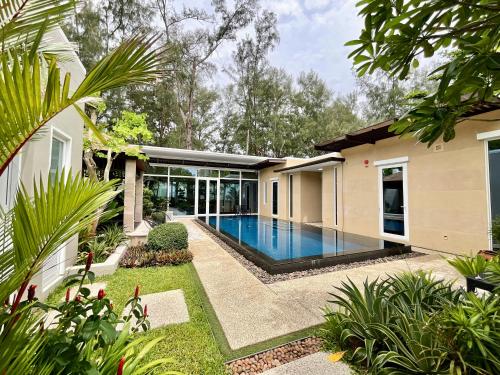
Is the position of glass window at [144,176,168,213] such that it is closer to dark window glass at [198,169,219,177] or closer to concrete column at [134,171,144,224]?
dark window glass at [198,169,219,177]

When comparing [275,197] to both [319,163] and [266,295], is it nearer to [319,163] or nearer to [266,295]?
[319,163]

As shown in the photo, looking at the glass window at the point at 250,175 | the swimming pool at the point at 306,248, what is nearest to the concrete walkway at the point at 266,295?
the swimming pool at the point at 306,248

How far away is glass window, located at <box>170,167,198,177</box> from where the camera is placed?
14.3 metres

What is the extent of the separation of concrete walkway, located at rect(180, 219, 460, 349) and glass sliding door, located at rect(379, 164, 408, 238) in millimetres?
1694

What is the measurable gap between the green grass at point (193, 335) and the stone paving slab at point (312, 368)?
335mm

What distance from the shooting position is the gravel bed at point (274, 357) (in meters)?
2.24

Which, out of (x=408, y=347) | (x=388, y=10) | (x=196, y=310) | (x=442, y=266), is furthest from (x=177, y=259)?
(x=442, y=266)

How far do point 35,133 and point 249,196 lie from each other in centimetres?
1554

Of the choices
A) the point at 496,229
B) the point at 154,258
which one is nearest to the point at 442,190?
the point at 496,229

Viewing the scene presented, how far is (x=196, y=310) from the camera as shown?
3352 millimetres

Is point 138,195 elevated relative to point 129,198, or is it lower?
elevated

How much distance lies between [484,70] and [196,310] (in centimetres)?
376

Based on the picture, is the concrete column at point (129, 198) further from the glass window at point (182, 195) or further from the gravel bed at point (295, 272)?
the glass window at point (182, 195)

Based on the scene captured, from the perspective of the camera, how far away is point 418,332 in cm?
199
